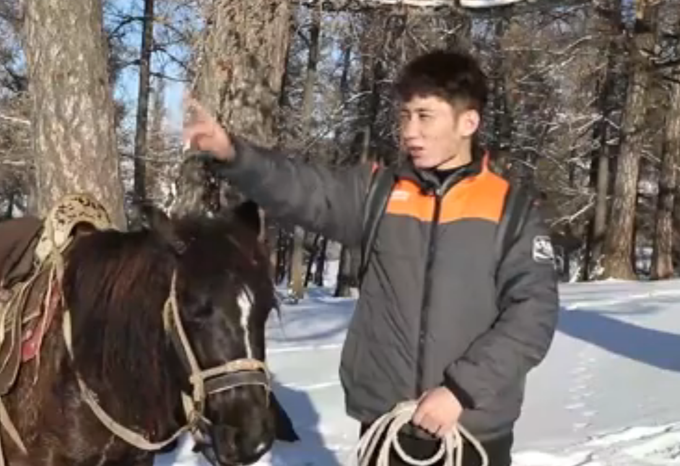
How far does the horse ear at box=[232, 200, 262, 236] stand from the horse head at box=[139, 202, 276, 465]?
79mm

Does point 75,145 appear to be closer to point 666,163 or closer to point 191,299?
point 191,299

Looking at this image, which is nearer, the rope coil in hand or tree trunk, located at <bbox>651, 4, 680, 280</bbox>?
the rope coil in hand

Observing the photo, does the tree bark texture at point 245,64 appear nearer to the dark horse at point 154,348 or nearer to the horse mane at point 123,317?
the dark horse at point 154,348

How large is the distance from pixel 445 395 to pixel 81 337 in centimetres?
127

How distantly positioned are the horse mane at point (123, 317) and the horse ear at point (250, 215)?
0.24 metres

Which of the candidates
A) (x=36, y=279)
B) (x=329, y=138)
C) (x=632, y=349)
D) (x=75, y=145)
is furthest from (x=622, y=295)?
(x=329, y=138)

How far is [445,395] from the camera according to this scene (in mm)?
2871

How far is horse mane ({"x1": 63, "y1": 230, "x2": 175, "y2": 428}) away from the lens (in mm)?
3248

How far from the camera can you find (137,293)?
329 cm

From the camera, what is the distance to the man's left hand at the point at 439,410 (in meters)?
2.87

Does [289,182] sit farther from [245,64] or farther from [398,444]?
[245,64]

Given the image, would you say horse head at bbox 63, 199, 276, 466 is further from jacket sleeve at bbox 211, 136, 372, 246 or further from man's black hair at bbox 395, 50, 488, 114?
man's black hair at bbox 395, 50, 488, 114

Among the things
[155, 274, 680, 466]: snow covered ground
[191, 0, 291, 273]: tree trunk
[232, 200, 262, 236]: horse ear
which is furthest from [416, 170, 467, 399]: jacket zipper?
[191, 0, 291, 273]: tree trunk

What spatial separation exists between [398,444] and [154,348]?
2.56 ft
